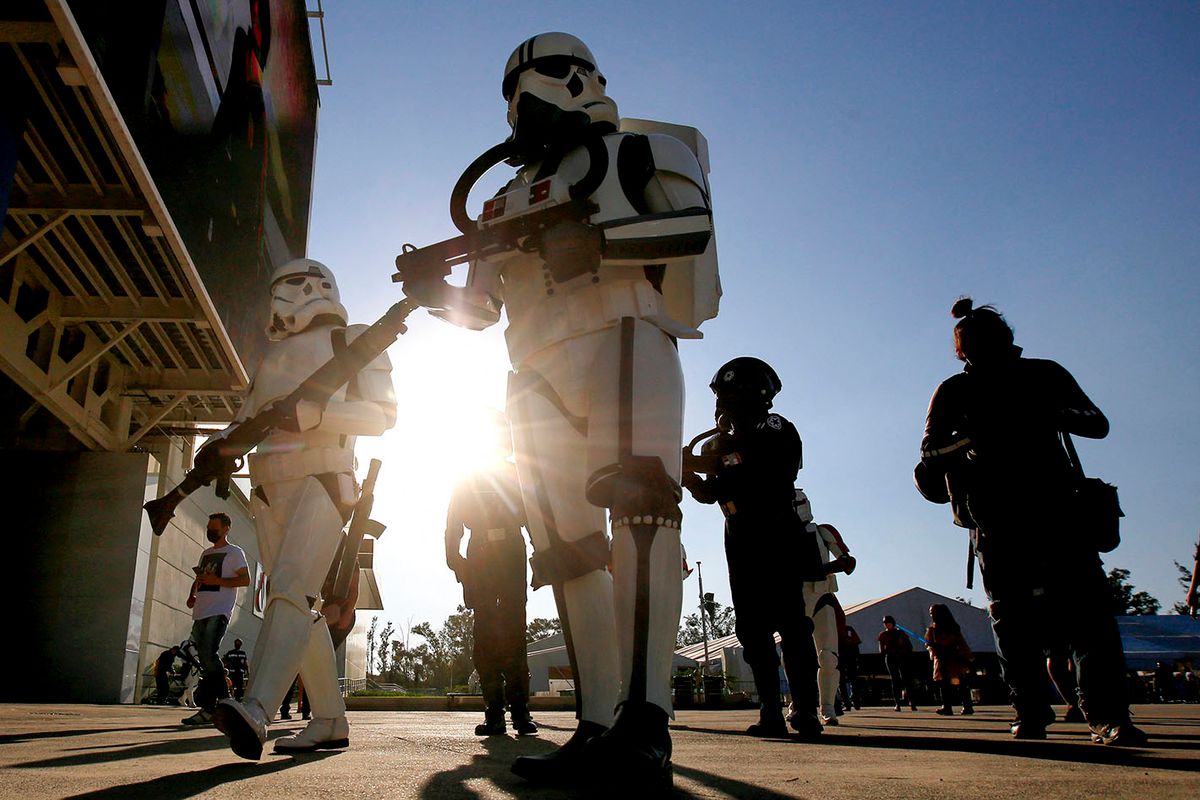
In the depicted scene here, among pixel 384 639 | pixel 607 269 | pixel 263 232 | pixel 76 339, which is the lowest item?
pixel 384 639

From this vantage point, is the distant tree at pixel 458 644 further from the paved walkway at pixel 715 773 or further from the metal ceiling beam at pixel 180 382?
the paved walkway at pixel 715 773

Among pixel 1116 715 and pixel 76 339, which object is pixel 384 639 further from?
pixel 1116 715

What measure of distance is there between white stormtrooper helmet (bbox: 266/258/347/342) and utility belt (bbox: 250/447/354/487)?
0.67 meters

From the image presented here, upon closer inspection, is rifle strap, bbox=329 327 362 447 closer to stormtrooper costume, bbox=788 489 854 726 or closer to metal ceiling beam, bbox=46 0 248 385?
stormtrooper costume, bbox=788 489 854 726

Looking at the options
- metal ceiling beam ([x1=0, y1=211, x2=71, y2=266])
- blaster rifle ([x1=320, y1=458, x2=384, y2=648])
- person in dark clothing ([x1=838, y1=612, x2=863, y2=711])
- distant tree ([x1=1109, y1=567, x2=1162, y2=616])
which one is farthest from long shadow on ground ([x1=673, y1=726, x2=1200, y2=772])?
distant tree ([x1=1109, y1=567, x2=1162, y2=616])

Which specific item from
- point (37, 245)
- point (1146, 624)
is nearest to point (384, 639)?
point (1146, 624)

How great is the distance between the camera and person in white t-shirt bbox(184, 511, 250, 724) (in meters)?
6.51

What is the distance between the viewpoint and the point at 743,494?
13.4 feet

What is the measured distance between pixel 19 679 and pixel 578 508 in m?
14.4

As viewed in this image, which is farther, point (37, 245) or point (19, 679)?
point (19, 679)

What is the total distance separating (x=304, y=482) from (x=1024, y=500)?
9.54 feet

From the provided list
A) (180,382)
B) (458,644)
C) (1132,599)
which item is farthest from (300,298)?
(1132,599)

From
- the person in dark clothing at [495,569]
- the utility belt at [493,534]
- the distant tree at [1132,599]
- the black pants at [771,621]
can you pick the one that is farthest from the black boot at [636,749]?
the distant tree at [1132,599]

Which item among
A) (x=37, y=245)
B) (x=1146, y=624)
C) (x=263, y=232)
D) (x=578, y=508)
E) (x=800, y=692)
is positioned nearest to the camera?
(x=578, y=508)
